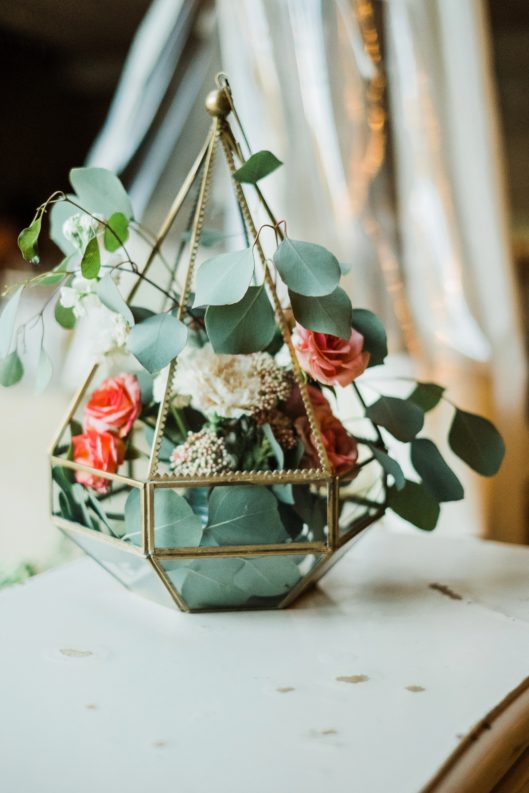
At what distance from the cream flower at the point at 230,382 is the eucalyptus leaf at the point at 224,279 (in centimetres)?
9

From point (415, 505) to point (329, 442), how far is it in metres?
A: 0.13

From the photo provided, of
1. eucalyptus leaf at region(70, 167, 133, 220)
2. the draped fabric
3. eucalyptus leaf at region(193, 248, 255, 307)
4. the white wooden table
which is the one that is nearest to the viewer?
the white wooden table

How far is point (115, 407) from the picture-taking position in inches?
28.8

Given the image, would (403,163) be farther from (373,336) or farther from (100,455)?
(100,455)

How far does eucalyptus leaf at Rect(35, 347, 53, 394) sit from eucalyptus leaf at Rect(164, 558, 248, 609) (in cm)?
20

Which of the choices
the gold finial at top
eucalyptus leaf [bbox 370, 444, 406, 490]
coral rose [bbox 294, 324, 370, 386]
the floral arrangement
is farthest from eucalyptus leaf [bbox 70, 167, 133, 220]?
eucalyptus leaf [bbox 370, 444, 406, 490]

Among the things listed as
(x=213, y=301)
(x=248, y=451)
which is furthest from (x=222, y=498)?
(x=213, y=301)

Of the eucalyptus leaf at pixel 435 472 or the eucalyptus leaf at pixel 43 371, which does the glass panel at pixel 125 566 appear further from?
the eucalyptus leaf at pixel 435 472

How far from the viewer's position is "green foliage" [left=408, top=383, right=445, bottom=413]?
82 centimetres

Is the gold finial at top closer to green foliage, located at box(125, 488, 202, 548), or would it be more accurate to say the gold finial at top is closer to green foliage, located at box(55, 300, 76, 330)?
green foliage, located at box(55, 300, 76, 330)

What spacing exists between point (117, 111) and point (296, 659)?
183cm

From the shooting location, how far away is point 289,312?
30.0 inches

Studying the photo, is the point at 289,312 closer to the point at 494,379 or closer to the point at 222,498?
the point at 222,498

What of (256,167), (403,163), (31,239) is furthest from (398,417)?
(403,163)
